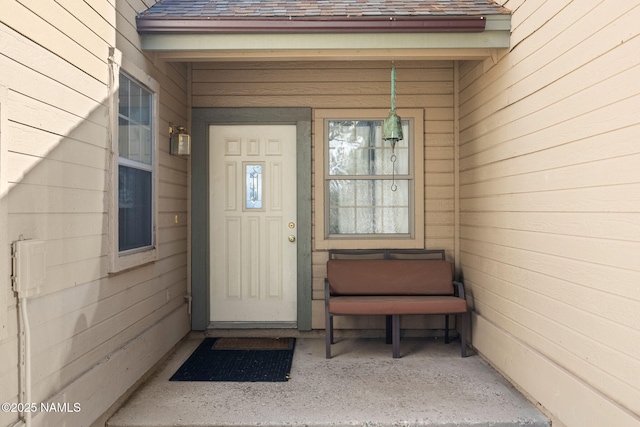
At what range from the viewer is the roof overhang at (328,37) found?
3.43 metres

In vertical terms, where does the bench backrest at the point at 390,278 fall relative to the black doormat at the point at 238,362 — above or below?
above

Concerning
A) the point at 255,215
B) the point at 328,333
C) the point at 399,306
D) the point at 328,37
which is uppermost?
the point at 328,37

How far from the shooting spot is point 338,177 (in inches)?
182

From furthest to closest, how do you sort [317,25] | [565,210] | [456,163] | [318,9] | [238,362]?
[456,163], [238,362], [318,9], [317,25], [565,210]

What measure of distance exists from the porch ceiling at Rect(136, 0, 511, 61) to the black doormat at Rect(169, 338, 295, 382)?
2398mm

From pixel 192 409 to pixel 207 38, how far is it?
2566mm

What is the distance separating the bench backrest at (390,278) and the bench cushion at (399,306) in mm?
322

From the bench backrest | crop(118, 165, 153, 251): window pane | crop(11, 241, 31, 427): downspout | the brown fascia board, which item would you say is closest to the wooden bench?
the bench backrest

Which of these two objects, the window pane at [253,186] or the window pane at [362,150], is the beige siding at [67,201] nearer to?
the window pane at [253,186]

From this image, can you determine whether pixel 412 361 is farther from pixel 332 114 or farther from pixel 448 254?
pixel 332 114

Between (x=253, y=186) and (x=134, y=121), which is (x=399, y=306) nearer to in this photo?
(x=253, y=186)

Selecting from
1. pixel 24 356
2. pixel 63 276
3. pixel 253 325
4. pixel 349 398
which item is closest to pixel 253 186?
pixel 253 325

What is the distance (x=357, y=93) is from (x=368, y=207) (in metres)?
1.11

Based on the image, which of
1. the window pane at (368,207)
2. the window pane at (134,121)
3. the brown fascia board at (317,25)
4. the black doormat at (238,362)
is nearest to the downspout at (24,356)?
the window pane at (134,121)
